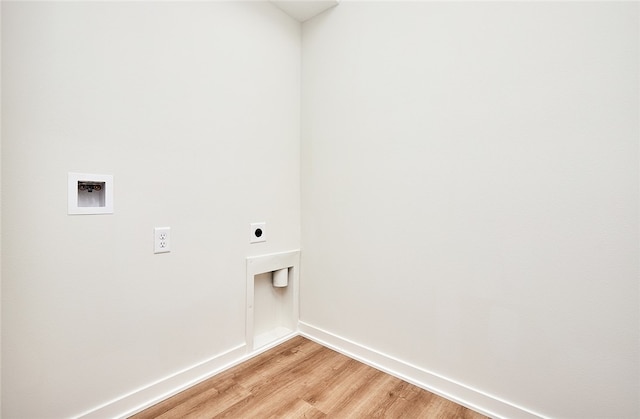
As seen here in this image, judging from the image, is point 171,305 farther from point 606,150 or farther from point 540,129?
point 606,150

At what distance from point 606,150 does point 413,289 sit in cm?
104

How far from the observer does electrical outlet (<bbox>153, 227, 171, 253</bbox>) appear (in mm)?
1463

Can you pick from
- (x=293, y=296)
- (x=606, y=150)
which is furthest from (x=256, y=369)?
(x=606, y=150)

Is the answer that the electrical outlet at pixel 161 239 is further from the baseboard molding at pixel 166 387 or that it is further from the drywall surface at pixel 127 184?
the baseboard molding at pixel 166 387

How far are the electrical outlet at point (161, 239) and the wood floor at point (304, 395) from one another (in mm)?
772

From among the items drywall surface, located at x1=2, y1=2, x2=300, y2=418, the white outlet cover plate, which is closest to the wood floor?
drywall surface, located at x1=2, y1=2, x2=300, y2=418

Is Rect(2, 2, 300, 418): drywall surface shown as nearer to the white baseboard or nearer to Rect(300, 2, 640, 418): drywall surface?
the white baseboard

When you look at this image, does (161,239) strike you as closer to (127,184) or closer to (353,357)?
(127,184)

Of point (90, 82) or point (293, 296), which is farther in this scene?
point (293, 296)

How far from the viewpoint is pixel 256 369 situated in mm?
1772

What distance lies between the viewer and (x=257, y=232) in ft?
6.34

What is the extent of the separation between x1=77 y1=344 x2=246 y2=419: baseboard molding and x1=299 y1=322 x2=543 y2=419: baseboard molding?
1.93ft

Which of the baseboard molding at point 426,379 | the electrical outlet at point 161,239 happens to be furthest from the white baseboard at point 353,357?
the electrical outlet at point 161,239

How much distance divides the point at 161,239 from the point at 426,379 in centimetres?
160
